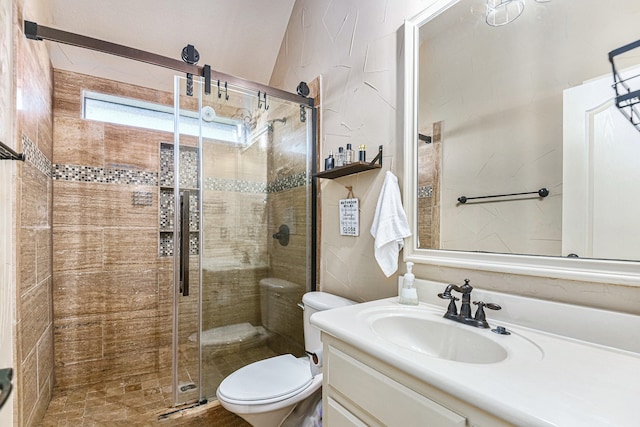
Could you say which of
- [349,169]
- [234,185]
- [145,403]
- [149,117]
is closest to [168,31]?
[149,117]

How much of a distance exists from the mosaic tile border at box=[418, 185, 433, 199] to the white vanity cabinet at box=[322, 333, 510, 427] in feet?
2.47

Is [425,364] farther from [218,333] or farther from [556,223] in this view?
[218,333]

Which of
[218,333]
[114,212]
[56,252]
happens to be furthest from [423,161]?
[56,252]

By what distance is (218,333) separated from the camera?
2.02 metres

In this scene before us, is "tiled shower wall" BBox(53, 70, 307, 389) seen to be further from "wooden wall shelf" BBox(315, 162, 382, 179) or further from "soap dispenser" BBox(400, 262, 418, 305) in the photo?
"soap dispenser" BBox(400, 262, 418, 305)

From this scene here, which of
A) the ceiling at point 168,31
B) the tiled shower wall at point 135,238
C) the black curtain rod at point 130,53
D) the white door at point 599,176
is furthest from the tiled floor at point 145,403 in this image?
the ceiling at point 168,31

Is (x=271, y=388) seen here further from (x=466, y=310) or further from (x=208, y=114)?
(x=208, y=114)

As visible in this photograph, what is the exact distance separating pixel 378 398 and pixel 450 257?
2.13ft

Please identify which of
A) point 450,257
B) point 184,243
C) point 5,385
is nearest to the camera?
point 5,385

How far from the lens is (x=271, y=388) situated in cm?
144

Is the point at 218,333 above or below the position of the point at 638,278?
below

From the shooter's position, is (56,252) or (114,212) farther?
(114,212)

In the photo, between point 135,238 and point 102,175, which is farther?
point 135,238

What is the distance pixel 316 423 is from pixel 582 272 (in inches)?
50.6
